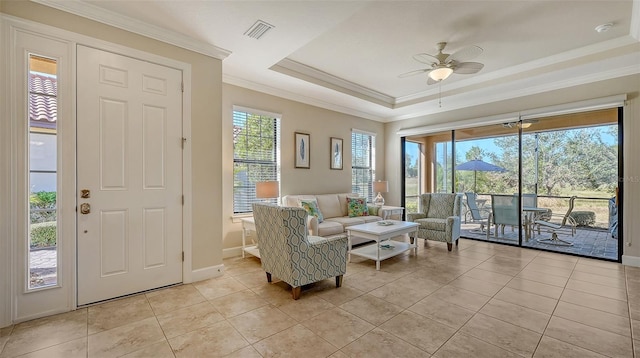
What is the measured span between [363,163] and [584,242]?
4.32 meters

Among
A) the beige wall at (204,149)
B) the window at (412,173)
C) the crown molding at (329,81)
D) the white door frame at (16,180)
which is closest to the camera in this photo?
the white door frame at (16,180)

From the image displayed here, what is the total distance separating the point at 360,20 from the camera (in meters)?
3.11

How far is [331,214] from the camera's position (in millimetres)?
5332

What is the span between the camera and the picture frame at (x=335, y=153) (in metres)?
5.86

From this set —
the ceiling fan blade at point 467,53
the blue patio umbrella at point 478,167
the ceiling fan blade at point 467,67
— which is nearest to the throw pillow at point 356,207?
the blue patio umbrella at point 478,167

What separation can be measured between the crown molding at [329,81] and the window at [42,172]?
8.09 ft

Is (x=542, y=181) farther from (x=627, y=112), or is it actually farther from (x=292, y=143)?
(x=292, y=143)

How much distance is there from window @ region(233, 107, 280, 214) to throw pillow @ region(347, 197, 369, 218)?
58.7 inches

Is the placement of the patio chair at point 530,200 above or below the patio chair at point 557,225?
above

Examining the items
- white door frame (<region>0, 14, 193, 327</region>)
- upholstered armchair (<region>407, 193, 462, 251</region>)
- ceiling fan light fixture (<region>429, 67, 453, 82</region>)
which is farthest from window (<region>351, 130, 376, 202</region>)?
white door frame (<region>0, 14, 193, 327</region>)

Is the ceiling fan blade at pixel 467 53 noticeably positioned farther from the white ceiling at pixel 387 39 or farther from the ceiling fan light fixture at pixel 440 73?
the white ceiling at pixel 387 39

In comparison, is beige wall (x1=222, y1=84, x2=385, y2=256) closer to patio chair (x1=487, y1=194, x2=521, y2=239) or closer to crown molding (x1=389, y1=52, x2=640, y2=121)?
crown molding (x1=389, y1=52, x2=640, y2=121)

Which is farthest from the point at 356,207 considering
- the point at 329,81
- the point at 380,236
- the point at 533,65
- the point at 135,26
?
the point at 135,26

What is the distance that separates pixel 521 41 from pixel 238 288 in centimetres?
467
